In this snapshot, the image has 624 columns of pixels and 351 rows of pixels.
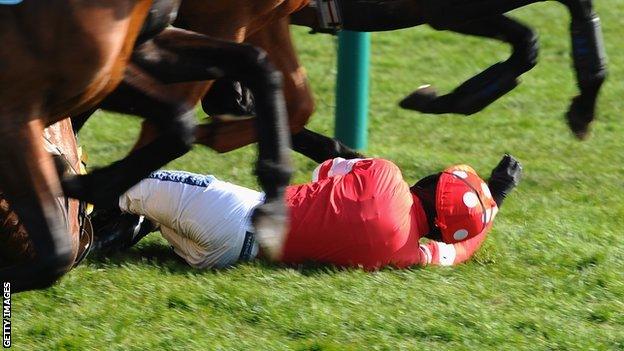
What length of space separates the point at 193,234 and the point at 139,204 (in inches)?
10.4

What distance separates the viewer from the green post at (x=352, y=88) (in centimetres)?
706

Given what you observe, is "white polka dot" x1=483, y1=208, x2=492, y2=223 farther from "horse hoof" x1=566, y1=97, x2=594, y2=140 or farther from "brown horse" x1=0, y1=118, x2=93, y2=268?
"brown horse" x1=0, y1=118, x2=93, y2=268

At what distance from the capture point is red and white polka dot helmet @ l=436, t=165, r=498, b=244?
4980 millimetres

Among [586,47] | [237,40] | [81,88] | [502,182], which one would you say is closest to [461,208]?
[502,182]

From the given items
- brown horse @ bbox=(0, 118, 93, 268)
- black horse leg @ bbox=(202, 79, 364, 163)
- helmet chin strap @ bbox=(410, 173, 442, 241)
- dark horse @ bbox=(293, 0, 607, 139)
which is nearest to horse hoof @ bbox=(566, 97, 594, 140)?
dark horse @ bbox=(293, 0, 607, 139)

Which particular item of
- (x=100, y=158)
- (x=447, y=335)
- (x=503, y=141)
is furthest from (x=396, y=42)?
(x=447, y=335)

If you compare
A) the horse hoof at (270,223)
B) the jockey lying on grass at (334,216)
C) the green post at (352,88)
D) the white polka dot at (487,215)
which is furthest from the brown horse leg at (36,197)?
the green post at (352,88)

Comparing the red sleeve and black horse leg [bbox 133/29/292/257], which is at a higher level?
black horse leg [bbox 133/29/292/257]

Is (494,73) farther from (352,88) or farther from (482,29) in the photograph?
(352,88)

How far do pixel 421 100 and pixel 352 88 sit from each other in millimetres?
1393

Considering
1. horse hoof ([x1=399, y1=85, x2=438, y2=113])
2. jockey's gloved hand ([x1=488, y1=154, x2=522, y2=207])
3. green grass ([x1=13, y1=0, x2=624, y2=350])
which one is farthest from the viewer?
horse hoof ([x1=399, y1=85, x2=438, y2=113])

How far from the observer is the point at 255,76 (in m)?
4.28

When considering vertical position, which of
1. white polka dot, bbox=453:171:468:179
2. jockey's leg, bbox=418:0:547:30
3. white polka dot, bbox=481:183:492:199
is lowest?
white polka dot, bbox=481:183:492:199

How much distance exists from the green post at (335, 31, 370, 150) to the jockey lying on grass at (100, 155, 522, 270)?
2018 mm
